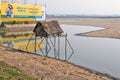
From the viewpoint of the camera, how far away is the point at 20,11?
6250 cm

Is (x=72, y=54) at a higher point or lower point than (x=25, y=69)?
lower

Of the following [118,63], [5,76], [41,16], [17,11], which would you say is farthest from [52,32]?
[41,16]

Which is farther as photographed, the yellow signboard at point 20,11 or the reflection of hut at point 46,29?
the yellow signboard at point 20,11

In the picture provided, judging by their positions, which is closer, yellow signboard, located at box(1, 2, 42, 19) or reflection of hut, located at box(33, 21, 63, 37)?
reflection of hut, located at box(33, 21, 63, 37)

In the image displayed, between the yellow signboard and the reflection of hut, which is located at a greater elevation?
the reflection of hut

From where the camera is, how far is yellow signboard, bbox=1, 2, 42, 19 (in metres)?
57.3

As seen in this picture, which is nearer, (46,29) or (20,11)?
(46,29)

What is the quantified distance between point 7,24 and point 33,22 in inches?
425

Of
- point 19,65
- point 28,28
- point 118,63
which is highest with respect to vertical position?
point 19,65

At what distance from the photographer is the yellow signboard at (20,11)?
57344 millimetres

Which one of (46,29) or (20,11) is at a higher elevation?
(46,29)

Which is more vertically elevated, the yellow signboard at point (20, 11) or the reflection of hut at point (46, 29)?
the reflection of hut at point (46, 29)

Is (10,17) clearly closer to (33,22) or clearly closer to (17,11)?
(17,11)

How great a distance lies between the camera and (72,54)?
90.7ft
